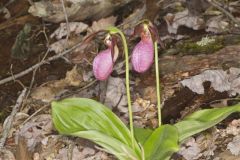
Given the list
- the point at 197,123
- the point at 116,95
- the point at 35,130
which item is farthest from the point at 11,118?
the point at 197,123

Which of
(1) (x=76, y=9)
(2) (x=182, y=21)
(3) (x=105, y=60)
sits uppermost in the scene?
(3) (x=105, y=60)

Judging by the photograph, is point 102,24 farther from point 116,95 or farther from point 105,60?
point 105,60

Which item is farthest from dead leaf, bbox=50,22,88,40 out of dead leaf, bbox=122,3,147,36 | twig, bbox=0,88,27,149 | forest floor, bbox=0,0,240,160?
twig, bbox=0,88,27,149

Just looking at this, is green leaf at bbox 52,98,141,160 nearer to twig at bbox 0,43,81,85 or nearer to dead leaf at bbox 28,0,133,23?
twig at bbox 0,43,81,85

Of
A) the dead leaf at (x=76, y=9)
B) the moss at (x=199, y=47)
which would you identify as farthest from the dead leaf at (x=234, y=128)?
the dead leaf at (x=76, y=9)

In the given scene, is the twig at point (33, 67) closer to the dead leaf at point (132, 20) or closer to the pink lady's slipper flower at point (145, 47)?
the dead leaf at point (132, 20)

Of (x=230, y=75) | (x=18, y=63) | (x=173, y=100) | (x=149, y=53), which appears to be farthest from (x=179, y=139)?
(x=18, y=63)
